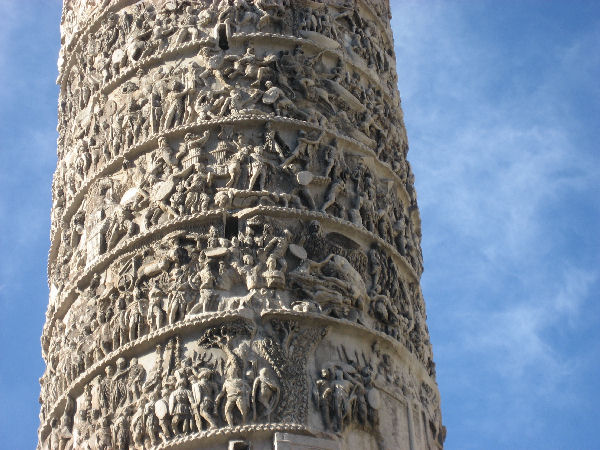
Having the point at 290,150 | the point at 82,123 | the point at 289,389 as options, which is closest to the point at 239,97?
the point at 290,150

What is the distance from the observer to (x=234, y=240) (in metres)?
7.77

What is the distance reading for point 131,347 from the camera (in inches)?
297

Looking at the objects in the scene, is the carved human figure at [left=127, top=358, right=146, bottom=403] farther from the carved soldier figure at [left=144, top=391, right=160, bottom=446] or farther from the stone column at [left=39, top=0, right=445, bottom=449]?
the carved soldier figure at [left=144, top=391, right=160, bottom=446]

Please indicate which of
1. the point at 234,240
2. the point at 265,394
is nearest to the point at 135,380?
the point at 265,394

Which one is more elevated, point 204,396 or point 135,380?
point 135,380

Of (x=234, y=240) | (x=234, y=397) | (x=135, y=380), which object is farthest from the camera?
(x=234, y=240)

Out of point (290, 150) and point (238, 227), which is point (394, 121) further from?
point (238, 227)

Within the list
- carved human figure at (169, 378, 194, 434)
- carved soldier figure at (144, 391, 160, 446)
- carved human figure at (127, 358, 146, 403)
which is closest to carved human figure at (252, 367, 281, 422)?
carved human figure at (169, 378, 194, 434)

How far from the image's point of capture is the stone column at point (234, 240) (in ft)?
24.0

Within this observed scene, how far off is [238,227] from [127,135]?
3.93ft

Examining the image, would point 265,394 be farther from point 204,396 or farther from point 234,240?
point 234,240

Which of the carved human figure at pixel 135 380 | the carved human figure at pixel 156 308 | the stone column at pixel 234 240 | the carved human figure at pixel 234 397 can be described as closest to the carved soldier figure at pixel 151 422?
the stone column at pixel 234 240

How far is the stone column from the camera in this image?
7305 millimetres

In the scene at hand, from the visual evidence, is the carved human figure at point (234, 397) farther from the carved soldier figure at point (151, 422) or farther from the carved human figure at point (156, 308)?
the carved human figure at point (156, 308)
